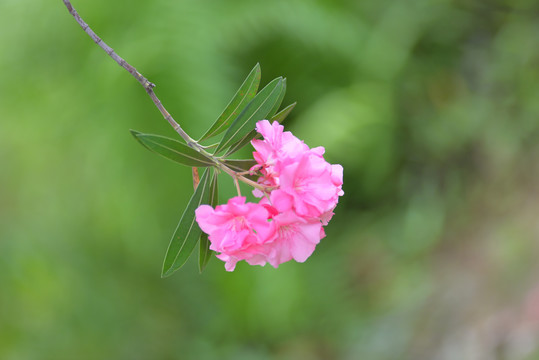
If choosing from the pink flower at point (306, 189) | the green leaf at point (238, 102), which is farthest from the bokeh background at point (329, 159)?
the pink flower at point (306, 189)

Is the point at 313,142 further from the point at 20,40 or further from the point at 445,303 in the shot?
the point at 20,40

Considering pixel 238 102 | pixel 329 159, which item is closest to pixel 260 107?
pixel 238 102

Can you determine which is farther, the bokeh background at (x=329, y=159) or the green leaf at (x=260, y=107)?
the bokeh background at (x=329, y=159)

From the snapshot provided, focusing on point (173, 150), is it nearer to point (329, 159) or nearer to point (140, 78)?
point (140, 78)

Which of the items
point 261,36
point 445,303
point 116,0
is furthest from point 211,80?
point 445,303

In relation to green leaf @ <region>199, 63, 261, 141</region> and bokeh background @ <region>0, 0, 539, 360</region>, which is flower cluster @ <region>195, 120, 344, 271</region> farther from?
bokeh background @ <region>0, 0, 539, 360</region>

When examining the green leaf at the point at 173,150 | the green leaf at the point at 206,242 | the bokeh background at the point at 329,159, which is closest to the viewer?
the green leaf at the point at 173,150

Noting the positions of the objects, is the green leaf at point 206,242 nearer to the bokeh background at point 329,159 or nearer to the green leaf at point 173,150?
the green leaf at point 173,150
